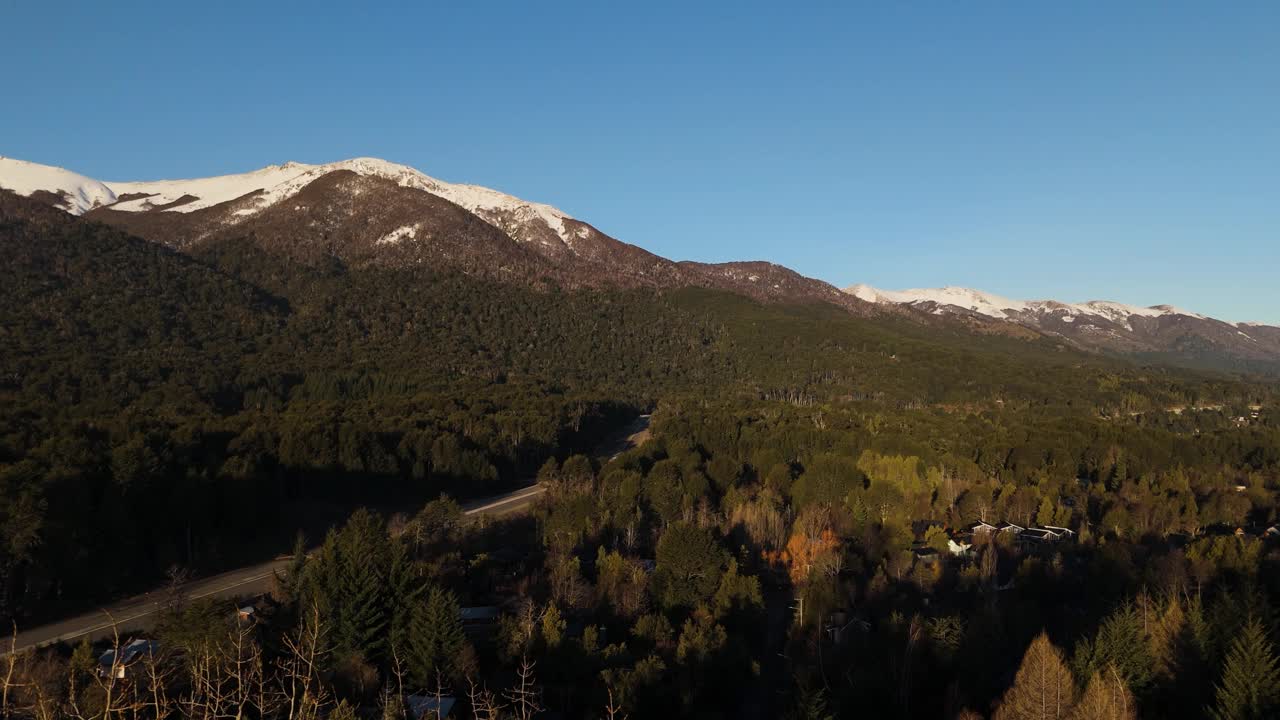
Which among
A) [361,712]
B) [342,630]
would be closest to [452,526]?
[342,630]

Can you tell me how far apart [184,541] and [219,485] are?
160 inches

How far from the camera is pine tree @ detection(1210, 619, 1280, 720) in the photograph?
79.6ft

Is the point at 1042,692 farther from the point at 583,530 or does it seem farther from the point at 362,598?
the point at 583,530

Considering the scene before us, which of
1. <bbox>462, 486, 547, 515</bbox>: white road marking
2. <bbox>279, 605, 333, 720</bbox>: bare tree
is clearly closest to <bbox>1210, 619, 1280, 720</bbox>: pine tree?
<bbox>279, 605, 333, 720</bbox>: bare tree

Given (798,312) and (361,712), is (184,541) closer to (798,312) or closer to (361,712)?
(361,712)

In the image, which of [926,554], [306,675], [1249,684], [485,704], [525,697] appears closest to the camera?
[485,704]

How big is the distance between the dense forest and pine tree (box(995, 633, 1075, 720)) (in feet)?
0.30

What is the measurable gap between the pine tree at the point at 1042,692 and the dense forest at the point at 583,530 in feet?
0.30

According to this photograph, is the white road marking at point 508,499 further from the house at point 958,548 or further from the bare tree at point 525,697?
the bare tree at point 525,697

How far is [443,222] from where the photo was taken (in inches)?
7377

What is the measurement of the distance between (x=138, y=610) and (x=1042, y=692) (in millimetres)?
36173

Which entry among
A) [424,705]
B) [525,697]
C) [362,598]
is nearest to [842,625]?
[525,697]

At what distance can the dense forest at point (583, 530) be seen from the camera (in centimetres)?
2623

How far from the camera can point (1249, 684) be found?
2464cm
